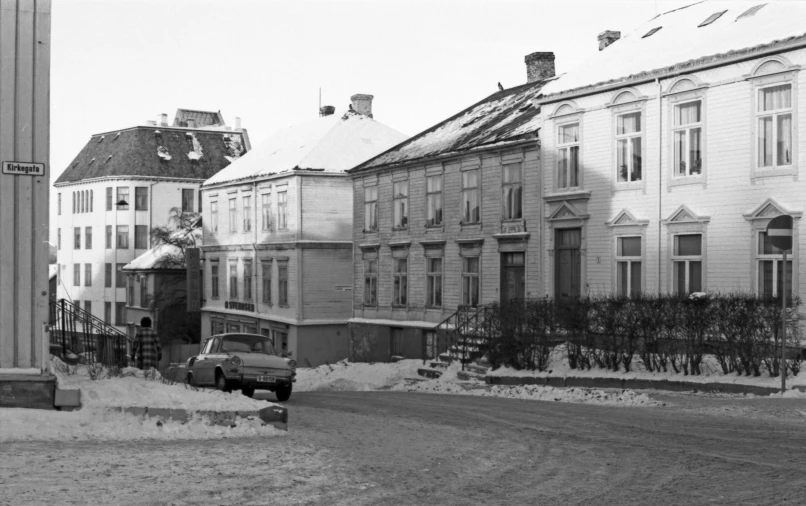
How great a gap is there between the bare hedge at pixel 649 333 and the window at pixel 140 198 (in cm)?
5677

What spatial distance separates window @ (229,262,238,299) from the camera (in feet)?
183

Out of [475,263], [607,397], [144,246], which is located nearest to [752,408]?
[607,397]

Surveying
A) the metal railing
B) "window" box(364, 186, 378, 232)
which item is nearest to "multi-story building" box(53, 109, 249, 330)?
"window" box(364, 186, 378, 232)

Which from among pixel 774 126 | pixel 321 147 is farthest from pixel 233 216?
pixel 774 126

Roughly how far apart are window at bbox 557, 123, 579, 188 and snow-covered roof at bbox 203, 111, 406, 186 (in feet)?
61.9

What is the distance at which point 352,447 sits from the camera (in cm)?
1342

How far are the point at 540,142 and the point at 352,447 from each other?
804 inches

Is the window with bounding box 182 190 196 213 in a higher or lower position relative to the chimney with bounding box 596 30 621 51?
lower

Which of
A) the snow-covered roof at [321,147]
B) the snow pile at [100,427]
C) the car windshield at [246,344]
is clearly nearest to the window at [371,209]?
the snow-covered roof at [321,147]

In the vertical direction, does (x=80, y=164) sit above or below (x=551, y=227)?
above

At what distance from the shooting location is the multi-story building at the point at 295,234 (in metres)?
48.3

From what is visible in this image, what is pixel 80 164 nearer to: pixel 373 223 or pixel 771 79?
pixel 373 223

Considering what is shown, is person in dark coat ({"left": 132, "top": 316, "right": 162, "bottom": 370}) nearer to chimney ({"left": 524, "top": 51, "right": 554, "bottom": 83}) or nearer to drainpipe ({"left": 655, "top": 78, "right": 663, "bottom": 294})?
drainpipe ({"left": 655, "top": 78, "right": 663, "bottom": 294})

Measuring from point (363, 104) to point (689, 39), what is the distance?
1196 inches
